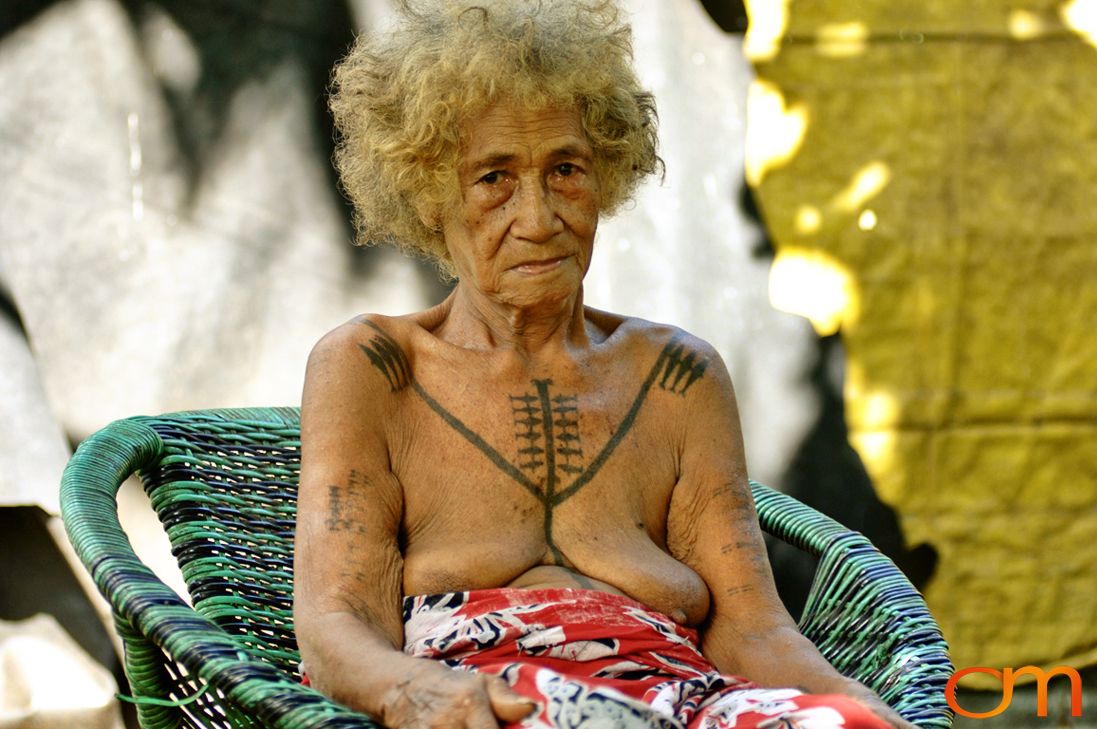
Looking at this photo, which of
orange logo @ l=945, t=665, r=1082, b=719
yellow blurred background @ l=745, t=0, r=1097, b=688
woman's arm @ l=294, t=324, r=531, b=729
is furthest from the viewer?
orange logo @ l=945, t=665, r=1082, b=719

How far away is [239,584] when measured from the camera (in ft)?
9.91

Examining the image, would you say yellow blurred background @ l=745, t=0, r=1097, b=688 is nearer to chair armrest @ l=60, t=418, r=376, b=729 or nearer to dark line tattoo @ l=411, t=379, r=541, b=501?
A: dark line tattoo @ l=411, t=379, r=541, b=501

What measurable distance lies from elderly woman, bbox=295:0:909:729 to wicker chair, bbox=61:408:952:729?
0.62ft

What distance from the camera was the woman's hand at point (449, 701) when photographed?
2.05 metres

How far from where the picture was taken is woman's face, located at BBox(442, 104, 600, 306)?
8.45 ft

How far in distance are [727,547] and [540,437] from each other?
415 mm

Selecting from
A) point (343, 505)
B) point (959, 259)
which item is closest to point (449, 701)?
point (343, 505)

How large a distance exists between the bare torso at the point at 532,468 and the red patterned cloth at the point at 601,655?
0.07 m

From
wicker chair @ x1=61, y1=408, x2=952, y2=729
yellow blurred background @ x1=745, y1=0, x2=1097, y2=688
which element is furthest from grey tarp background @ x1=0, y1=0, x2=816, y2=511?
wicker chair @ x1=61, y1=408, x2=952, y2=729

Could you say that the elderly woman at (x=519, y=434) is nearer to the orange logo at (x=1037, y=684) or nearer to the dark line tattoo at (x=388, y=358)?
the dark line tattoo at (x=388, y=358)

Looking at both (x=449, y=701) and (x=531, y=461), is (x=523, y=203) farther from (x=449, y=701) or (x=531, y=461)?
(x=449, y=701)

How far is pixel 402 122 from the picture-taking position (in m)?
2.69

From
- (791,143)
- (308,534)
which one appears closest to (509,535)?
(308,534)

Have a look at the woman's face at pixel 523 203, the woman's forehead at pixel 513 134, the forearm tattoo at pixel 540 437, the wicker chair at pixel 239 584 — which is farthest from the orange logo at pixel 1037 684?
the woman's forehead at pixel 513 134
